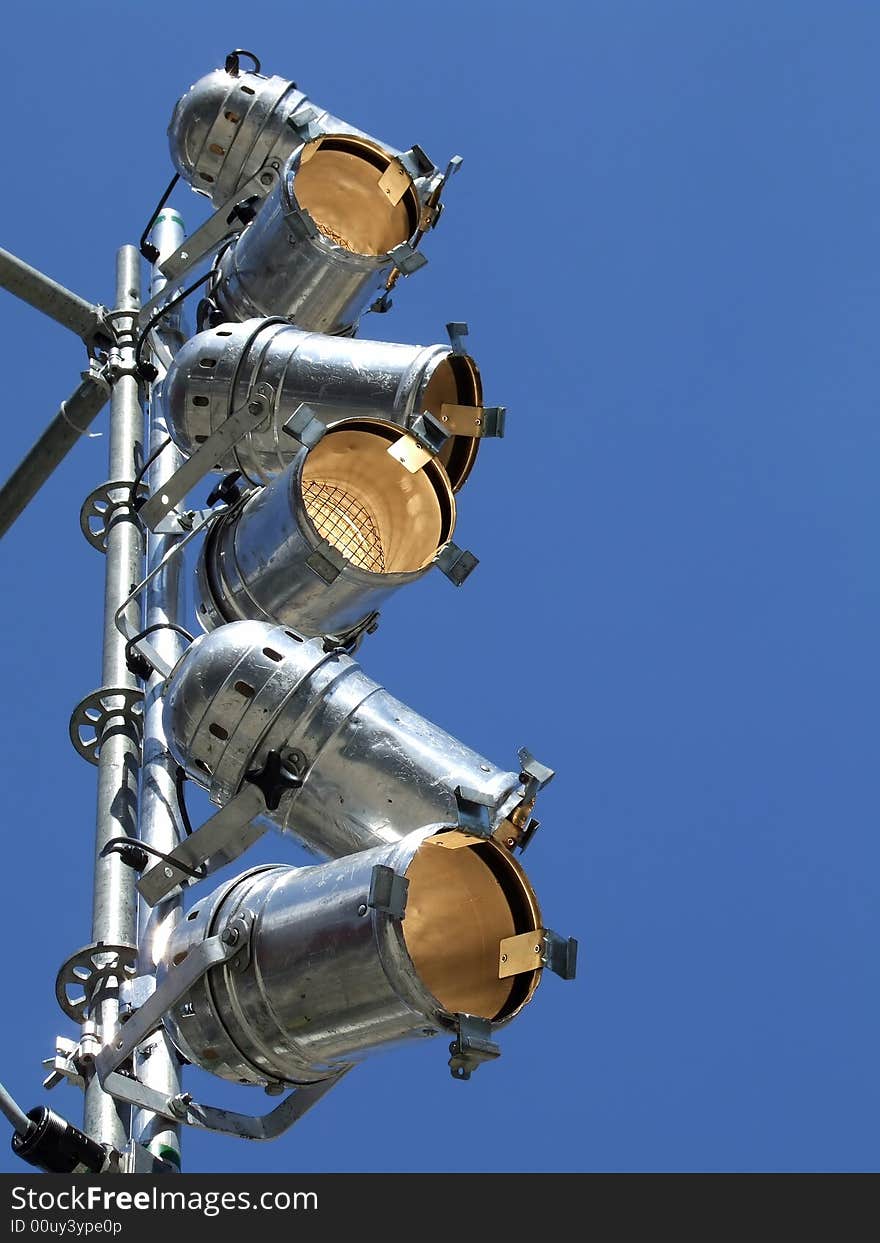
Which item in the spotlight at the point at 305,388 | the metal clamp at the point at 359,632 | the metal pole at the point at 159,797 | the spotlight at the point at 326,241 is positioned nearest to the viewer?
the metal pole at the point at 159,797

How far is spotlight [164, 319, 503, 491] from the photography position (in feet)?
20.9

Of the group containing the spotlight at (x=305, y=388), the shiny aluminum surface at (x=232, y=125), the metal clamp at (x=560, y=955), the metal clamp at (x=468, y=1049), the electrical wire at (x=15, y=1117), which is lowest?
the electrical wire at (x=15, y=1117)

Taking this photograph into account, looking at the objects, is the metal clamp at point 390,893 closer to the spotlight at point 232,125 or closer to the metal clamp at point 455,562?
the metal clamp at point 455,562

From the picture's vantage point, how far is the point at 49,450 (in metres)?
8.17

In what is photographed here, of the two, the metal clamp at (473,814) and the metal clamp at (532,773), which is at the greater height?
the metal clamp at (532,773)

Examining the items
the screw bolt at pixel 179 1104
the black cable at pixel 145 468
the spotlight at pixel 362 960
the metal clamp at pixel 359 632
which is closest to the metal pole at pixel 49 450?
the black cable at pixel 145 468

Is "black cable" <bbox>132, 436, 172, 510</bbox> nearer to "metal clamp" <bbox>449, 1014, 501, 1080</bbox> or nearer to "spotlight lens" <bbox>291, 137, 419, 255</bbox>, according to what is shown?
"spotlight lens" <bbox>291, 137, 419, 255</bbox>

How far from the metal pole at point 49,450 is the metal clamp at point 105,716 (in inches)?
74.7

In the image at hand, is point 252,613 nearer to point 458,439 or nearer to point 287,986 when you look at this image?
point 458,439

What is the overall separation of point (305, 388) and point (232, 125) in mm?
3125

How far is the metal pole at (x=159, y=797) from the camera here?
5.05 metres

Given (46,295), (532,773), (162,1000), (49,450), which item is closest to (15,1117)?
(162,1000)
